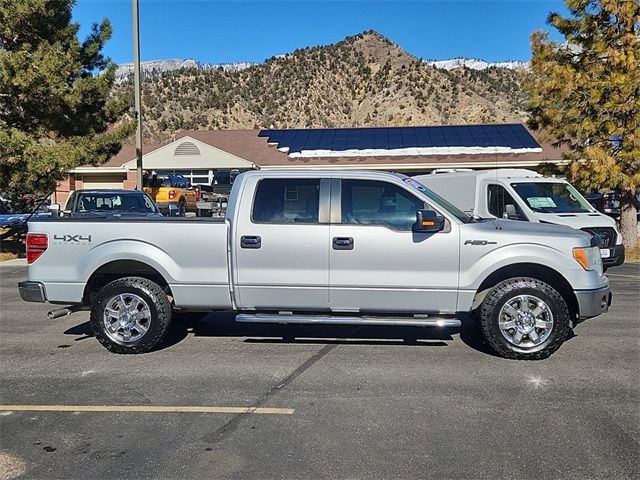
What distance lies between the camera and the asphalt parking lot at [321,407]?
3.78 metres

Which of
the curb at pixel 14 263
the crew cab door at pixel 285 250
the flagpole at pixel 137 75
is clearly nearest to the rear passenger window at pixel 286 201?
the crew cab door at pixel 285 250

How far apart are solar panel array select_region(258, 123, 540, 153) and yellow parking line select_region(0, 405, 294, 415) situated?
2288cm

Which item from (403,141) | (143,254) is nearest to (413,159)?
(403,141)

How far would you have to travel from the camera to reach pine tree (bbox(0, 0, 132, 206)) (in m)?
13.6

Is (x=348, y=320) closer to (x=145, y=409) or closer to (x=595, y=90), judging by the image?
(x=145, y=409)

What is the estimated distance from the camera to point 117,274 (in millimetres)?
6445

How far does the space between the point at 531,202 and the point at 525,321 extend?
621 centimetres

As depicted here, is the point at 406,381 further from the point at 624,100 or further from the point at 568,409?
the point at 624,100

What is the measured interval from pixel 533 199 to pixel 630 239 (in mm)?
6277

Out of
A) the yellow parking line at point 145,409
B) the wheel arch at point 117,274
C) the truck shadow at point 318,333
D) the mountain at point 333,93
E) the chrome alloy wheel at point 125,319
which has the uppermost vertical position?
the mountain at point 333,93

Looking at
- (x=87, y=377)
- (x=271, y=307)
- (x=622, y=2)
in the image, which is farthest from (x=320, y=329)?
(x=622, y=2)

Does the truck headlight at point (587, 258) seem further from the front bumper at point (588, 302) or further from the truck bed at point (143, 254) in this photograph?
the truck bed at point (143, 254)

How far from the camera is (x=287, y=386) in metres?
5.20

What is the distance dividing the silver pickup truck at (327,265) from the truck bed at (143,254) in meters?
0.01
